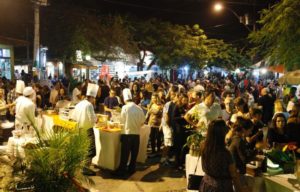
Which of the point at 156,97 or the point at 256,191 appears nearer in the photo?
the point at 256,191

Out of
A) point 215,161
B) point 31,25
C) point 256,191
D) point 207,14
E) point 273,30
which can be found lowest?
point 256,191

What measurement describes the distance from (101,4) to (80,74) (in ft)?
21.9

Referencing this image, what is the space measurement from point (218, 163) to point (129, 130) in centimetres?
356

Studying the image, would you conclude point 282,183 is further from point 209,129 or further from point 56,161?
point 56,161

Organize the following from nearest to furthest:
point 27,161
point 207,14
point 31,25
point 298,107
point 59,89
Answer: point 27,161, point 298,107, point 59,89, point 31,25, point 207,14

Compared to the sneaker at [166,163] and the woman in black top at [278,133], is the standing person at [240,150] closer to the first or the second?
the woman in black top at [278,133]

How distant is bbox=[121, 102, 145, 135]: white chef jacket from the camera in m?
7.25

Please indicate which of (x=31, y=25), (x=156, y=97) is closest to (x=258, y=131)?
(x=156, y=97)

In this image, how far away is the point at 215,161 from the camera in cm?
394

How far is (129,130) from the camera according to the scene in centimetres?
728

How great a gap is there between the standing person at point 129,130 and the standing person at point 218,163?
337cm

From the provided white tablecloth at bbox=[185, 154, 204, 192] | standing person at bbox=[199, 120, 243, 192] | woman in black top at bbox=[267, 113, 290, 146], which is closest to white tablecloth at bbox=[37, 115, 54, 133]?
white tablecloth at bbox=[185, 154, 204, 192]

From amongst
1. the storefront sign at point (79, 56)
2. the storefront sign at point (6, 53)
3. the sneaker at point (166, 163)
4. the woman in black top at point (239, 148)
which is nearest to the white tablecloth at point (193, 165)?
the woman in black top at point (239, 148)

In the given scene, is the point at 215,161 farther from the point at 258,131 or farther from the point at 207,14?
the point at 207,14
